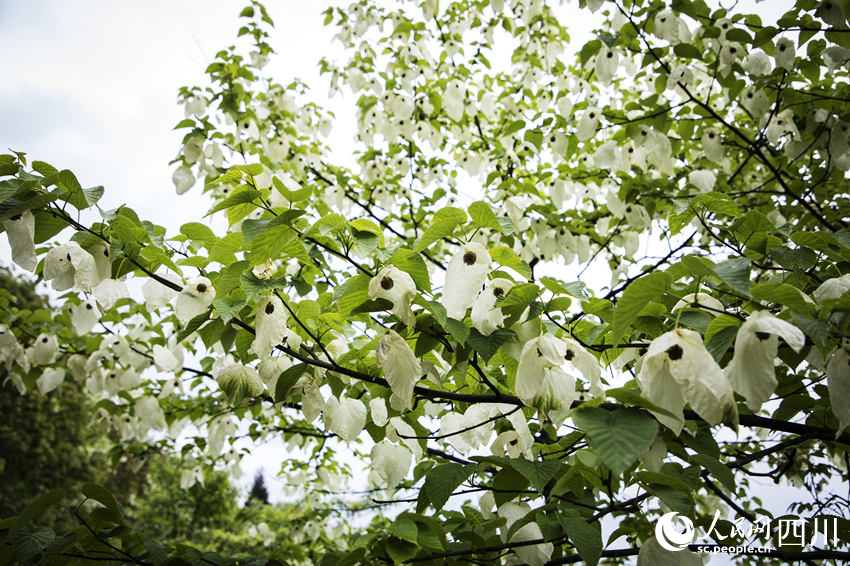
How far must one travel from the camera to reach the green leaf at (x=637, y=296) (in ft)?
2.25

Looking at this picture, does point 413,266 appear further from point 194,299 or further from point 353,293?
point 194,299

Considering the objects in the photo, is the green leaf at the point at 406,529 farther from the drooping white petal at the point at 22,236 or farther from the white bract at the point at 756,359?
the drooping white petal at the point at 22,236

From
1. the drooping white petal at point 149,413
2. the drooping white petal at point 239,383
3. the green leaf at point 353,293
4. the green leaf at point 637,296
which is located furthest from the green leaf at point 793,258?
the drooping white petal at point 149,413

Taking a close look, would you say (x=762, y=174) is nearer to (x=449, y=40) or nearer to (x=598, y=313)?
(x=449, y=40)

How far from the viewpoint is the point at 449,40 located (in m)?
3.39

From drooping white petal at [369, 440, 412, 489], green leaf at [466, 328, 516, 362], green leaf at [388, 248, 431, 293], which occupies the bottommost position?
drooping white petal at [369, 440, 412, 489]

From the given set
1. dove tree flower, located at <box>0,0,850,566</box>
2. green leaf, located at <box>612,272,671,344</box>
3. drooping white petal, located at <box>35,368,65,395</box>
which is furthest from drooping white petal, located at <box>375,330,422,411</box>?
drooping white petal, located at <box>35,368,65,395</box>

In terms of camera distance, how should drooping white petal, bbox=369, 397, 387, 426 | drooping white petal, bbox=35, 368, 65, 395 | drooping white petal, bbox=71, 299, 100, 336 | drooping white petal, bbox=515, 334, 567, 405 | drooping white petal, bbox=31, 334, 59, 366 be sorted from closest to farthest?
drooping white petal, bbox=515, 334, 567, 405 < drooping white petal, bbox=369, 397, 387, 426 < drooping white petal, bbox=71, 299, 100, 336 < drooping white petal, bbox=31, 334, 59, 366 < drooping white petal, bbox=35, 368, 65, 395

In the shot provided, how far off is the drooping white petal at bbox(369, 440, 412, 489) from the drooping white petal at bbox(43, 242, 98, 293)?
696 mm

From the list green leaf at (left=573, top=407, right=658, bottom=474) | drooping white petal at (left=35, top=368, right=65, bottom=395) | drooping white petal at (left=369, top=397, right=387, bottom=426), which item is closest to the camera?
green leaf at (left=573, top=407, right=658, bottom=474)

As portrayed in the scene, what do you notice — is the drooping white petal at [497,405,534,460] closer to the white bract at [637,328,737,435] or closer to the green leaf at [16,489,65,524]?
the white bract at [637,328,737,435]

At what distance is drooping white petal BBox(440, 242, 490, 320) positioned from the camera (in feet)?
2.92

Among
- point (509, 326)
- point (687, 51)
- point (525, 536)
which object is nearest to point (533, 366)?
point (509, 326)

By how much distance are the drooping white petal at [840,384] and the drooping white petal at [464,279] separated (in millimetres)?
524
